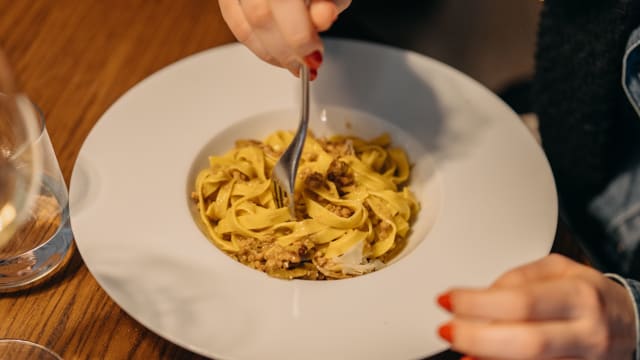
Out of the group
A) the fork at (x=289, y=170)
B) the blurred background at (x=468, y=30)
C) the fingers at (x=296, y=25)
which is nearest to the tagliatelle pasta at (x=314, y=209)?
the fork at (x=289, y=170)

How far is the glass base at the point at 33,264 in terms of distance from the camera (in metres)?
1.16

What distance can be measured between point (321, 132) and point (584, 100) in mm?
569

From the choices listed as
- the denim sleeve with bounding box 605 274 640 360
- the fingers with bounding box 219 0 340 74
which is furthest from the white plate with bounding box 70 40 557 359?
the fingers with bounding box 219 0 340 74

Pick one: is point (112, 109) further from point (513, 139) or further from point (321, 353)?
point (513, 139)

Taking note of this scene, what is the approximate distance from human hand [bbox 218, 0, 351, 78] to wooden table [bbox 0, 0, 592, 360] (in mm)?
460

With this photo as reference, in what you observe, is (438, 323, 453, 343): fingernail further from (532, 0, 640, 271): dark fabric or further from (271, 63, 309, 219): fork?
(532, 0, 640, 271): dark fabric

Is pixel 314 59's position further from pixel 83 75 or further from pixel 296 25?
pixel 83 75

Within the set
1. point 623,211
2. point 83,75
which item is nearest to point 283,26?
point 83,75

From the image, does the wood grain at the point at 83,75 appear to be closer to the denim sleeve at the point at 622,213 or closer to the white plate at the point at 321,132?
the white plate at the point at 321,132

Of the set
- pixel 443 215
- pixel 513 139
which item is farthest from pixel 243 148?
pixel 513 139

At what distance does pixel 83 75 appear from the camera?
1524 mm

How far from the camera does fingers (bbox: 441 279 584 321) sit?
2.63 ft

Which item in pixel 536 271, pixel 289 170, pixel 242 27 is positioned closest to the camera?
pixel 536 271

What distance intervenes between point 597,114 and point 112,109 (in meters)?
1.00
